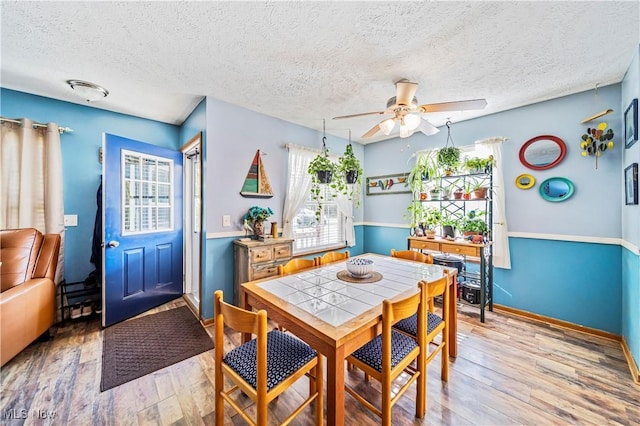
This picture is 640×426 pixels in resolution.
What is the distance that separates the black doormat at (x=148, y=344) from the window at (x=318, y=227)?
5.28 ft

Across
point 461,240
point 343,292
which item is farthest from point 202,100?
point 461,240

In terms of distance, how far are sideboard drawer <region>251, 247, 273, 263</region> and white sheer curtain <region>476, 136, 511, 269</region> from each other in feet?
9.15

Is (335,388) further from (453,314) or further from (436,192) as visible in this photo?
(436,192)

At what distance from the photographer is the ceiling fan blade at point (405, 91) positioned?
186 centimetres

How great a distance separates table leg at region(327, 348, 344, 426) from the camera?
3.40ft

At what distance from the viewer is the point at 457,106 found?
6.39 ft

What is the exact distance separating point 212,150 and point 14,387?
2.38 meters

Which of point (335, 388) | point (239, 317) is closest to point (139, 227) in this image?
point (239, 317)

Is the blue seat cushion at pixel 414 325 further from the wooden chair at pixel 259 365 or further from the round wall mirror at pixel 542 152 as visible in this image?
the round wall mirror at pixel 542 152

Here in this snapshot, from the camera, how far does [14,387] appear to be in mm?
1682

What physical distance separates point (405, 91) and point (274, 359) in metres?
2.12

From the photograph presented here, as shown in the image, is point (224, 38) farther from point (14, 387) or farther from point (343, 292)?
point (14, 387)

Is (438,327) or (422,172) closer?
(438,327)

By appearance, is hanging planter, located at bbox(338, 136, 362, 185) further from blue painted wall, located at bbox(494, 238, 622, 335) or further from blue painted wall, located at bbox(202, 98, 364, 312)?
blue painted wall, located at bbox(494, 238, 622, 335)
